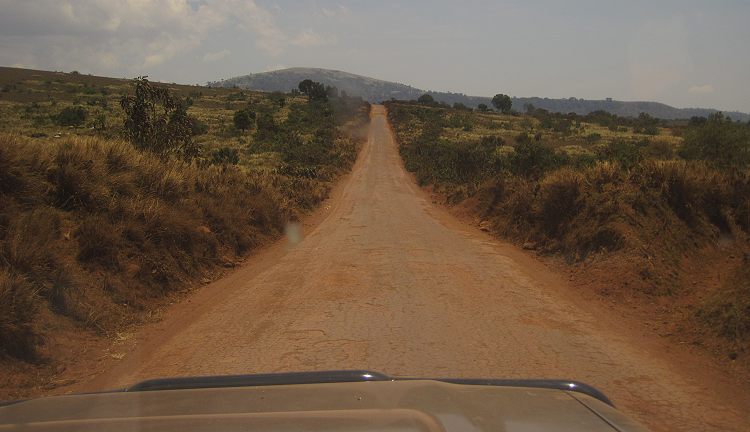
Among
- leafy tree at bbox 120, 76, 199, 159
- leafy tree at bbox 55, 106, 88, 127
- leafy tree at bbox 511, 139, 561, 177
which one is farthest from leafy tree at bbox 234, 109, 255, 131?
leafy tree at bbox 511, 139, 561, 177

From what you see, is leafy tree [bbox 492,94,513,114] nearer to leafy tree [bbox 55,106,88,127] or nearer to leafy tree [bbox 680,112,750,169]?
leafy tree [bbox 55,106,88,127]

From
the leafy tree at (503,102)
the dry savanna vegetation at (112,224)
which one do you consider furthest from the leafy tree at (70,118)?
the leafy tree at (503,102)

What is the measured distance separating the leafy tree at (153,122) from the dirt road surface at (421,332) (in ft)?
19.1

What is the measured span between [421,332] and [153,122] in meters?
12.2

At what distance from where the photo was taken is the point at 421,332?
7090 mm

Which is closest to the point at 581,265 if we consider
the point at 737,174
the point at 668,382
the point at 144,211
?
the point at 737,174

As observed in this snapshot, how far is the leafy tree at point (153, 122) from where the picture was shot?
15.7m

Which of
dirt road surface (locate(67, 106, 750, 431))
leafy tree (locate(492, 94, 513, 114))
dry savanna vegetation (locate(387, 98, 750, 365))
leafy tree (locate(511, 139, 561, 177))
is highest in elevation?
leafy tree (locate(492, 94, 513, 114))

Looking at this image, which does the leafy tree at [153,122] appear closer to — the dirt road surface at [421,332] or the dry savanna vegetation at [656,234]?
the dirt road surface at [421,332]

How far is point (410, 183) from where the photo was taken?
28531mm

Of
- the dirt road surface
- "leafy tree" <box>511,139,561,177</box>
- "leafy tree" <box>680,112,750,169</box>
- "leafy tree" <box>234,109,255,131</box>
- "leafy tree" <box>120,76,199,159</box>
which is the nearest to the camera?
the dirt road surface

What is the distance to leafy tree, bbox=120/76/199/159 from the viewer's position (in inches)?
617

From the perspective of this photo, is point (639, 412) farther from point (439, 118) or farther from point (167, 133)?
point (439, 118)

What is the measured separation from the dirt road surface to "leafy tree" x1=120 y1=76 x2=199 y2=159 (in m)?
5.82
